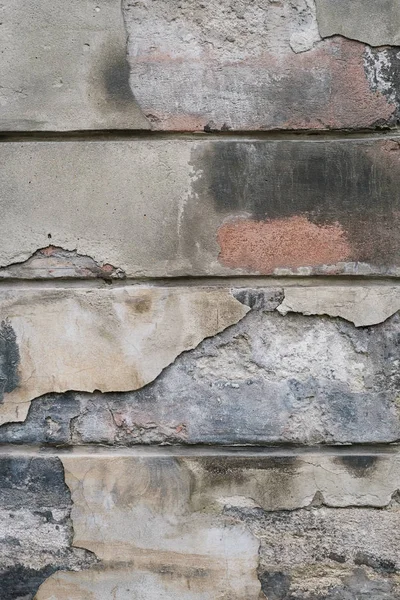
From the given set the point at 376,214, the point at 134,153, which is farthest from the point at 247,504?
the point at 134,153

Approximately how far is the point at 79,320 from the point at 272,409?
2.02 feet

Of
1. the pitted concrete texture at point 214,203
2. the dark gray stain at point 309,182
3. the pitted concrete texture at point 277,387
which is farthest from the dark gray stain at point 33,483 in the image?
the dark gray stain at point 309,182

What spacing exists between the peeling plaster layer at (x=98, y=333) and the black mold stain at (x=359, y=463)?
20.2 inches

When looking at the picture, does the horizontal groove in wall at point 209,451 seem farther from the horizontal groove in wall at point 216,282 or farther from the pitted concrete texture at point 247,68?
the pitted concrete texture at point 247,68

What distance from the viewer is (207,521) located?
1731 millimetres

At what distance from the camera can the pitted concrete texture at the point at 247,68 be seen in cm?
165

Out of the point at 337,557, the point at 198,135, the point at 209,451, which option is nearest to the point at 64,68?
the point at 198,135

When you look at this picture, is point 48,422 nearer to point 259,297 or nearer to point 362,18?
point 259,297

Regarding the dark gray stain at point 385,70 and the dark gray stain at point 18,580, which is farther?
the dark gray stain at point 18,580

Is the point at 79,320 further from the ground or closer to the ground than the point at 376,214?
closer to the ground

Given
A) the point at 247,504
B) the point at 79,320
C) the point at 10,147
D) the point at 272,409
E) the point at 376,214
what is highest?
the point at 10,147

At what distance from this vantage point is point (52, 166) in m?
1.68

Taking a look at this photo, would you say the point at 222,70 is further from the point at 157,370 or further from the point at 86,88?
the point at 157,370

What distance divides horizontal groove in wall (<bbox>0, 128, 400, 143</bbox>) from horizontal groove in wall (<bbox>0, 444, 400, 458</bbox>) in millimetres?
891
